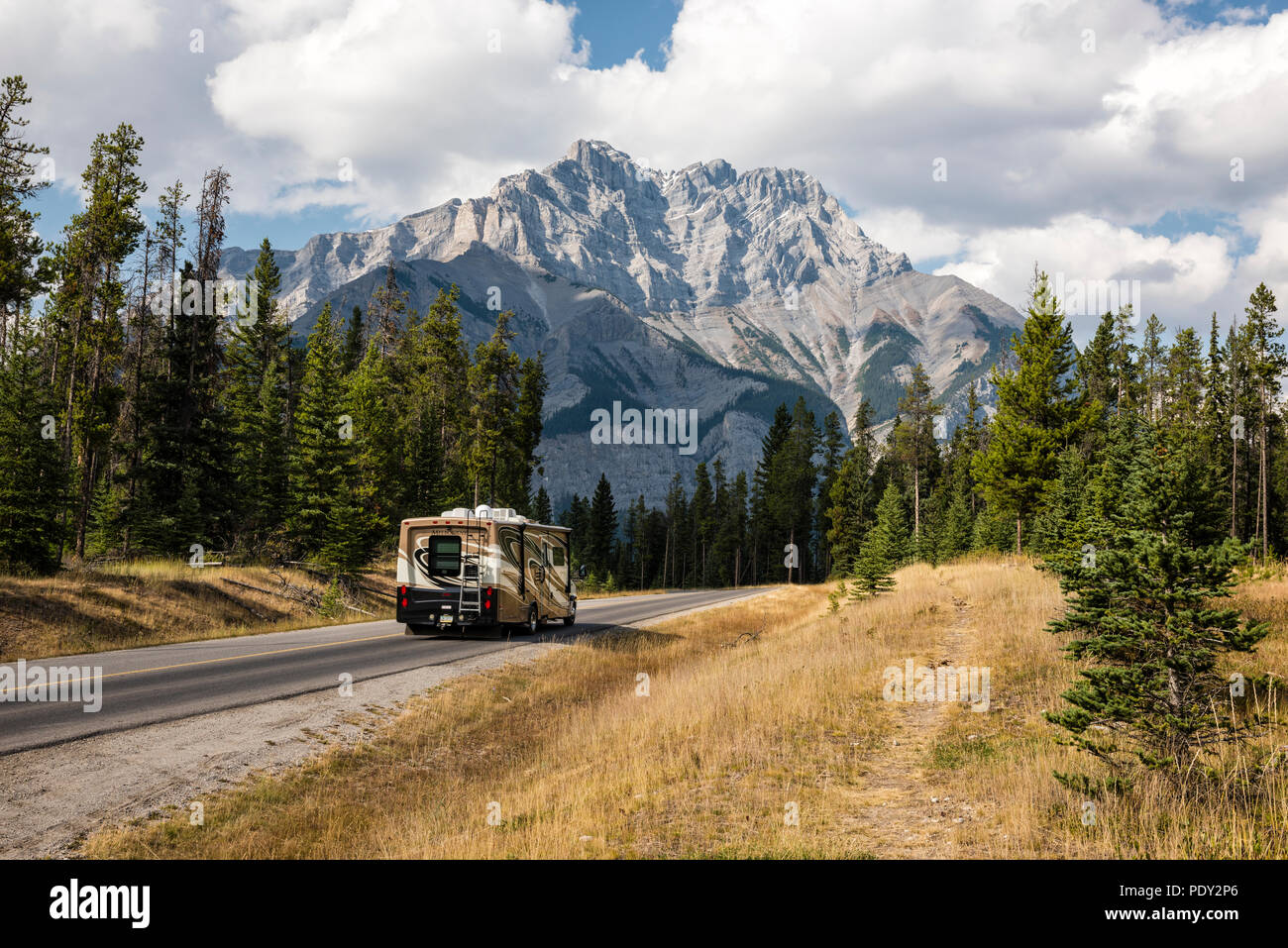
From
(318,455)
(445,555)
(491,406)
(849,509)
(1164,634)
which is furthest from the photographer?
(849,509)

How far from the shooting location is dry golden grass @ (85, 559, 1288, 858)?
20.0 feet

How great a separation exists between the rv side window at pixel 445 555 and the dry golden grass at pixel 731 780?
426cm

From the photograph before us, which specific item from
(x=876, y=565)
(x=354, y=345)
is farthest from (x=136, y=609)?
(x=354, y=345)

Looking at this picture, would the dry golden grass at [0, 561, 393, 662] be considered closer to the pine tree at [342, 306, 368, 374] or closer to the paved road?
the paved road

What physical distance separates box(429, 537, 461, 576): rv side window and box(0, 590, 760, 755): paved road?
2071mm

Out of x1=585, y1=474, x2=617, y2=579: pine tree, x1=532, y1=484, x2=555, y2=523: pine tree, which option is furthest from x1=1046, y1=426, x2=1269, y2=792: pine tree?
x1=585, y1=474, x2=617, y2=579: pine tree

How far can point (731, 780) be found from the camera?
848 cm

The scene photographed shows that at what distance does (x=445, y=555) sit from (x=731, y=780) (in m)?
13.0

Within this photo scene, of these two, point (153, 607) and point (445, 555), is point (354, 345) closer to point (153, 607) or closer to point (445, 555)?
point (153, 607)

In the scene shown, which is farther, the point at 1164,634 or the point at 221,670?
the point at 221,670
